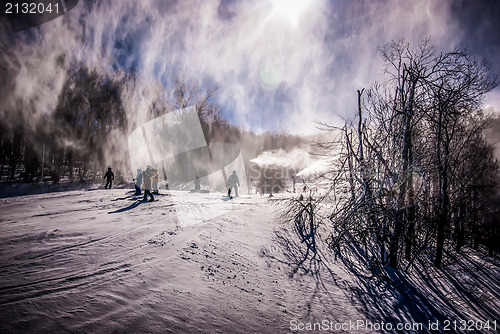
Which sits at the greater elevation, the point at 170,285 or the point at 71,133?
the point at 71,133

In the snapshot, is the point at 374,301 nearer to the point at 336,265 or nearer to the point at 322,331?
the point at 336,265

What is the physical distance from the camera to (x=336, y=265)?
5.07 metres

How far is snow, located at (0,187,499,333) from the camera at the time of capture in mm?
2219

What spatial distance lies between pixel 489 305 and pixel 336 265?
4781 mm

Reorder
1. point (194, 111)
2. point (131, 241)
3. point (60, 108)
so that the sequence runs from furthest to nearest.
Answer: point (194, 111) → point (60, 108) → point (131, 241)

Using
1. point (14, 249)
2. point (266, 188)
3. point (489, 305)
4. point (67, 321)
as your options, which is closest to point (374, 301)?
point (67, 321)

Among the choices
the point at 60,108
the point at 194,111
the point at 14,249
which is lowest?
the point at 14,249

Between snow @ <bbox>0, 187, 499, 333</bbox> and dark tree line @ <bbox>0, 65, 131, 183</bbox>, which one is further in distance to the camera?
dark tree line @ <bbox>0, 65, 131, 183</bbox>

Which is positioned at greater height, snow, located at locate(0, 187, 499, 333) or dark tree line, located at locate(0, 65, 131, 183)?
dark tree line, located at locate(0, 65, 131, 183)

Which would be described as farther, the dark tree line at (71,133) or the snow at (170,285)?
the dark tree line at (71,133)

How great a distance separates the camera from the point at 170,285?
2.90 meters

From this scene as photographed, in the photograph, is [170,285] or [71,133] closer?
[170,285]

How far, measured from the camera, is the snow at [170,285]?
2.22 metres

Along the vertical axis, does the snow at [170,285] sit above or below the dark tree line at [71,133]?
below
